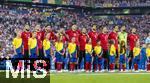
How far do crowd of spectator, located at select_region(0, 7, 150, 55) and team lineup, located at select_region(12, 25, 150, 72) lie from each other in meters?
12.3

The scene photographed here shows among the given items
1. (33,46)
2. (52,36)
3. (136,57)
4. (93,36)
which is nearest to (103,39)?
(93,36)

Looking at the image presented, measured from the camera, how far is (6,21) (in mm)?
32469

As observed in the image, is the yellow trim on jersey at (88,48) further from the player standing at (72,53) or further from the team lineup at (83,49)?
the player standing at (72,53)

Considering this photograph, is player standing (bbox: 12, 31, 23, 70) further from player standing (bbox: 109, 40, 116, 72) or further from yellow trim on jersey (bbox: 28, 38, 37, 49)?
player standing (bbox: 109, 40, 116, 72)

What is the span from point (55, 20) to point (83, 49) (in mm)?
20211

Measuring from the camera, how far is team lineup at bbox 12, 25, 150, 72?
50.1 feet

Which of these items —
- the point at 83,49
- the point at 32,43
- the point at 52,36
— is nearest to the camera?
the point at 32,43

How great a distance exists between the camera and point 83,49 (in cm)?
1630

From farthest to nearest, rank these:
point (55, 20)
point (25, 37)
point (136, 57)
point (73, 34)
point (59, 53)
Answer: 1. point (55, 20)
2. point (136, 57)
3. point (59, 53)
4. point (73, 34)
5. point (25, 37)

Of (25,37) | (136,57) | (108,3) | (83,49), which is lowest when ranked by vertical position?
(136,57)

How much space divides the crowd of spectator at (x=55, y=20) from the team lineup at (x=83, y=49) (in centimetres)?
1232

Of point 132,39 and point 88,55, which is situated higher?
point 132,39

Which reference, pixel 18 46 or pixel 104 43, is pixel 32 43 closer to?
pixel 18 46

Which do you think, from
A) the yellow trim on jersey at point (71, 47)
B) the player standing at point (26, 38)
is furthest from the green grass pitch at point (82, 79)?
the yellow trim on jersey at point (71, 47)
